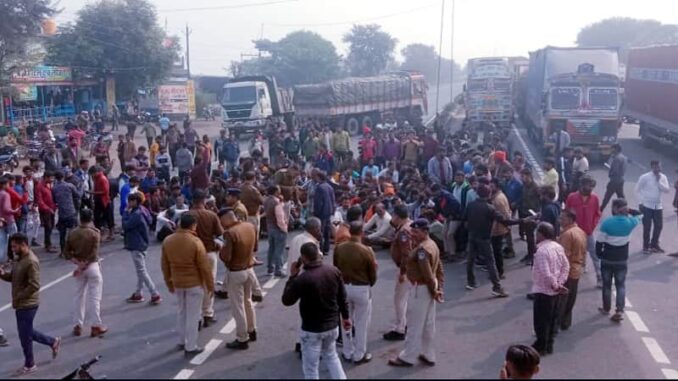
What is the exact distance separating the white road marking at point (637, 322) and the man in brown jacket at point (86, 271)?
22.5 feet

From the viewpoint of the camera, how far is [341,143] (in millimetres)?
21062

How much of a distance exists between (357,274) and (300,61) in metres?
64.0

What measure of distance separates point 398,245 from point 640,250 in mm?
6704

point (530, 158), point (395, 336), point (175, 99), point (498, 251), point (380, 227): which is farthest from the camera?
point (175, 99)

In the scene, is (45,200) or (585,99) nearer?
(45,200)

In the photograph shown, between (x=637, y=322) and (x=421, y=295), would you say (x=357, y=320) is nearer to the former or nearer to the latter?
(x=421, y=295)

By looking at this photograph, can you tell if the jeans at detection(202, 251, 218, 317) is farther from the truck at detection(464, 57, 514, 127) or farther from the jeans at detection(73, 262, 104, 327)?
the truck at detection(464, 57, 514, 127)

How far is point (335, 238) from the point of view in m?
9.20

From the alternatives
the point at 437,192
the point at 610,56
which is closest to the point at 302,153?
the point at 437,192

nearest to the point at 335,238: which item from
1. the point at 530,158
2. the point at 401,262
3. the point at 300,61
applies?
the point at 401,262

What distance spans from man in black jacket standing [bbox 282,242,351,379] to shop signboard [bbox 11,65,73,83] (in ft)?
102

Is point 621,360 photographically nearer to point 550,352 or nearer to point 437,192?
point 550,352

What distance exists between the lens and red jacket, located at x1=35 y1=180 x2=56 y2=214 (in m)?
12.7

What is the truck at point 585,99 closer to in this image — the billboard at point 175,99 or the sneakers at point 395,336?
the sneakers at point 395,336
